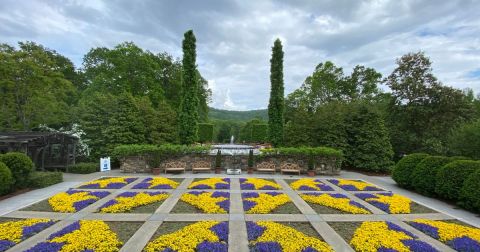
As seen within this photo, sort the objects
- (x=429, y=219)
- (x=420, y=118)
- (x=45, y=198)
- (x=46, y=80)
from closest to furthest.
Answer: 1. (x=429, y=219)
2. (x=45, y=198)
3. (x=46, y=80)
4. (x=420, y=118)

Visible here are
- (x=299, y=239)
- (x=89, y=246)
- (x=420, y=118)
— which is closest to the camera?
(x=89, y=246)

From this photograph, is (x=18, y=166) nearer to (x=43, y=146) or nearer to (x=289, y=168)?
(x=43, y=146)

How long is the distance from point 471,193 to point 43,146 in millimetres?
20286

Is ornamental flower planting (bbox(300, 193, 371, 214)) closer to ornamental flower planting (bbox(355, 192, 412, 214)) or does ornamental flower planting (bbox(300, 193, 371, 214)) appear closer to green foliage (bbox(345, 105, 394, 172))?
ornamental flower planting (bbox(355, 192, 412, 214))

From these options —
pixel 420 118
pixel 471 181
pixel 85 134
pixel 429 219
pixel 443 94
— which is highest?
pixel 443 94

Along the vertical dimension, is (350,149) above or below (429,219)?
above

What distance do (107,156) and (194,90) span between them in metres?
7.73

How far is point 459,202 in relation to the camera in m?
9.03

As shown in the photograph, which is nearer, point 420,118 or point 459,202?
point 459,202

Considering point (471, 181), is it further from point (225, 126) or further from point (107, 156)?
point (225, 126)

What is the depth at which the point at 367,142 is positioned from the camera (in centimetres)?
1691

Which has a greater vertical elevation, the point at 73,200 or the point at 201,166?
the point at 201,166

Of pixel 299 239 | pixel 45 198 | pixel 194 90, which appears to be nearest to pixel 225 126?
pixel 194 90

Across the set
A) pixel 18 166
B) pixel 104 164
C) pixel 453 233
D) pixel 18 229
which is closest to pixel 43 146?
pixel 104 164
